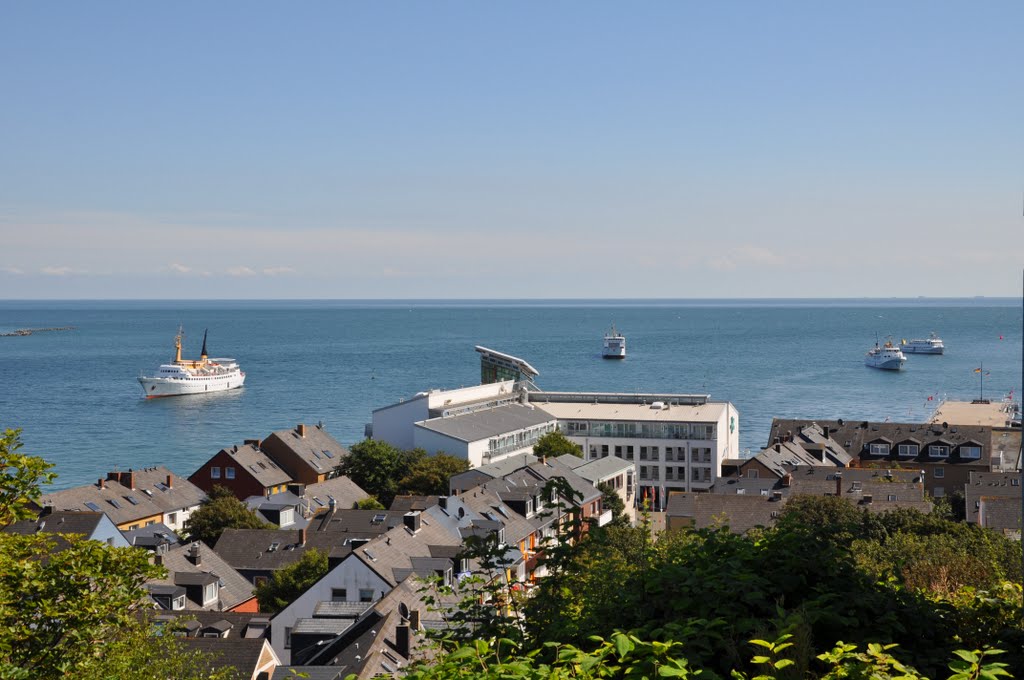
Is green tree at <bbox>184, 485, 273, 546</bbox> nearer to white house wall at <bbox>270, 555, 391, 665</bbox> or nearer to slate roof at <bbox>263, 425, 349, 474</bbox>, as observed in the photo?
white house wall at <bbox>270, 555, 391, 665</bbox>

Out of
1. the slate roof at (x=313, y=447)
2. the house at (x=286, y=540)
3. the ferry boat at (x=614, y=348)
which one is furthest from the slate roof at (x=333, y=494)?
the ferry boat at (x=614, y=348)

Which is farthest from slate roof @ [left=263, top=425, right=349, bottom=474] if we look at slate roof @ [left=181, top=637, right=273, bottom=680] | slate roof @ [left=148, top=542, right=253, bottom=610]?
slate roof @ [left=181, top=637, right=273, bottom=680]

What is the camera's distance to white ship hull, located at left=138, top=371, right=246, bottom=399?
360 feet

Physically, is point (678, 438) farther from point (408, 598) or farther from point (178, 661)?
point (178, 661)

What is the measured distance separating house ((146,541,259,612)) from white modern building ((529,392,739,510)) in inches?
1139

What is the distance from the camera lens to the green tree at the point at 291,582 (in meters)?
28.5

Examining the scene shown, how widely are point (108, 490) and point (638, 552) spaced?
3989 centimetres

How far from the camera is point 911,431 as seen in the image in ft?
186

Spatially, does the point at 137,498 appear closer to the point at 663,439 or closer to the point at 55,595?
the point at 663,439

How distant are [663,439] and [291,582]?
33.9 meters

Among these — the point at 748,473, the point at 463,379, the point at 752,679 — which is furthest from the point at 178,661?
the point at 463,379

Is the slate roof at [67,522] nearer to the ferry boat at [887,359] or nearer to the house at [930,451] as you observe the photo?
the house at [930,451]

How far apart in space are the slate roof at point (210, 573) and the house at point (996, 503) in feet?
72.4

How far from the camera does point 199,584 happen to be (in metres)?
28.2
